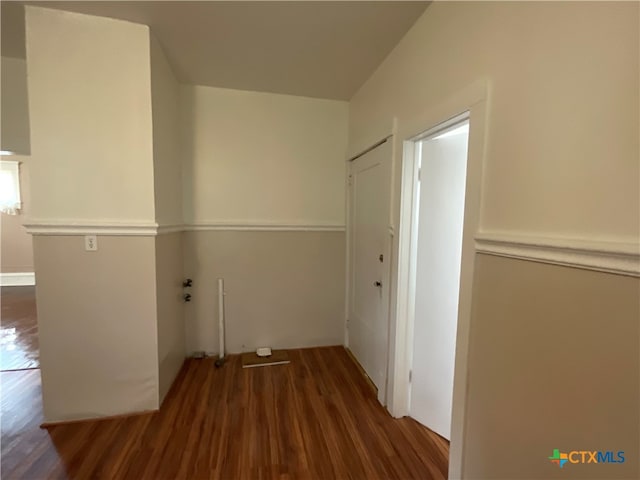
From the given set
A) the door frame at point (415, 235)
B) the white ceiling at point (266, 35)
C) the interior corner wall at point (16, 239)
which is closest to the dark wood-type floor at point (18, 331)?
the interior corner wall at point (16, 239)

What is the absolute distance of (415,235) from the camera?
1889 millimetres

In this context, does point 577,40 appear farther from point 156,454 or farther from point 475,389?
point 156,454

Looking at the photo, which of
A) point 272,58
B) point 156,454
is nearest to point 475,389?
point 156,454

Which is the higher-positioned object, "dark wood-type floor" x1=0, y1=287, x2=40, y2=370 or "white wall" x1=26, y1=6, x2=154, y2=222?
"white wall" x1=26, y1=6, x2=154, y2=222

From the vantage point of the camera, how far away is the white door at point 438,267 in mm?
1806

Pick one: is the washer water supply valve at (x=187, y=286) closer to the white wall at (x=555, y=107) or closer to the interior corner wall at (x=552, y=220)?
the interior corner wall at (x=552, y=220)

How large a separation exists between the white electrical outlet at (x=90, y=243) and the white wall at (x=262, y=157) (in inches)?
34.9

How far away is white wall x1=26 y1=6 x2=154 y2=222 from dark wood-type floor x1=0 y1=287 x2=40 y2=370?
178cm

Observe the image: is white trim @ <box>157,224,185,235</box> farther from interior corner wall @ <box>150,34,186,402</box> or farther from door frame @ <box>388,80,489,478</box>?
door frame @ <box>388,80,489,478</box>

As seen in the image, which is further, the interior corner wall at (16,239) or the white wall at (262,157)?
the interior corner wall at (16,239)

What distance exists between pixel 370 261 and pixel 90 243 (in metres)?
1.98

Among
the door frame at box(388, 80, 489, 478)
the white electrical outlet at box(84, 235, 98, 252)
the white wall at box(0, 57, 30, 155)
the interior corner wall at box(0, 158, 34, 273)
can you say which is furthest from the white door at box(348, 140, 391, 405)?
the interior corner wall at box(0, 158, 34, 273)

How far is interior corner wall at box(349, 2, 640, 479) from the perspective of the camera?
77 cm

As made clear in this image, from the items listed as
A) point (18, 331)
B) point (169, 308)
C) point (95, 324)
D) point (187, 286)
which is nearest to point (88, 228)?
point (95, 324)
